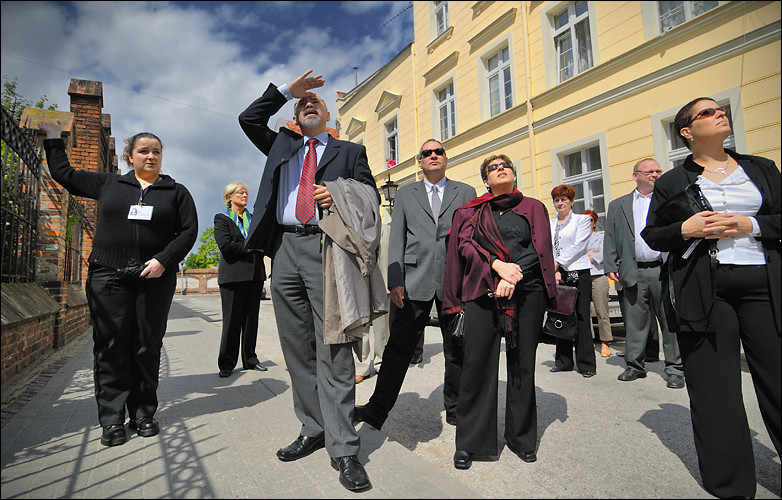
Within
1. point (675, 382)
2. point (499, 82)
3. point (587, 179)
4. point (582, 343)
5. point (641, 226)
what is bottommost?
point (675, 382)

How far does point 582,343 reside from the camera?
4980 millimetres

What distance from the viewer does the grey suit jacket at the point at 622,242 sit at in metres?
4.92

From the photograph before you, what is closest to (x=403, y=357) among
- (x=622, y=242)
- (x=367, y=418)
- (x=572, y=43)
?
(x=367, y=418)

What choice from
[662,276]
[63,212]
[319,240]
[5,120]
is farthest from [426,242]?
[63,212]

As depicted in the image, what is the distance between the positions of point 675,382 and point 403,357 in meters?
2.91

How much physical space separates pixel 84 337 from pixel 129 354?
570 cm

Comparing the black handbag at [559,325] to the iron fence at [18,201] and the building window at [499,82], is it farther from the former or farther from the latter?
the building window at [499,82]

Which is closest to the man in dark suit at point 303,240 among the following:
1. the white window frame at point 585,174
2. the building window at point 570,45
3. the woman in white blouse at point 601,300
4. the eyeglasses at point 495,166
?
the eyeglasses at point 495,166

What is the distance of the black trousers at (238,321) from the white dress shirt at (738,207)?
440cm

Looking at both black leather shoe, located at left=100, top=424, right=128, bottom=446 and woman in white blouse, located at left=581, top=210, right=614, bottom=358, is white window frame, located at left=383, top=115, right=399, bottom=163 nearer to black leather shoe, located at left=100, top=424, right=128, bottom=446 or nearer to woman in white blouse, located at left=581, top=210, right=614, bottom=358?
woman in white blouse, located at left=581, top=210, right=614, bottom=358

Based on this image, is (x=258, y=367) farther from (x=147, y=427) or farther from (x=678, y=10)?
(x=678, y=10)

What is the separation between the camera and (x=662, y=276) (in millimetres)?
2641

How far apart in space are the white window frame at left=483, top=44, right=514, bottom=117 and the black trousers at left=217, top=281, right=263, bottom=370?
375 inches

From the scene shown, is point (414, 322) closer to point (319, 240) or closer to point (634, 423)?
point (319, 240)
